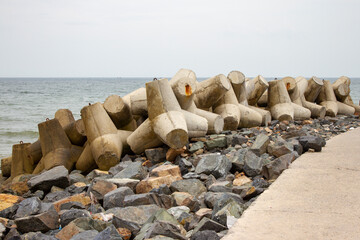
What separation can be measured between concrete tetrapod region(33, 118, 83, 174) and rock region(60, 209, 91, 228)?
11.8ft

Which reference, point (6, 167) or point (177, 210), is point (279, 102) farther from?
point (177, 210)

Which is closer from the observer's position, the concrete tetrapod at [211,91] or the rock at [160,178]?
the rock at [160,178]

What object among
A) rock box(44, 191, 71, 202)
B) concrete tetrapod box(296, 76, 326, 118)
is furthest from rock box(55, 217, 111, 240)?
concrete tetrapod box(296, 76, 326, 118)

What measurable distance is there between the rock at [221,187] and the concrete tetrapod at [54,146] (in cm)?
362

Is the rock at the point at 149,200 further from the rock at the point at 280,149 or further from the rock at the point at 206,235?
the rock at the point at 280,149

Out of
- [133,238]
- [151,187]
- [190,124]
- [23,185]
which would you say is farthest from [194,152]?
[133,238]

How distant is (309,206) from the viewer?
2830 mm

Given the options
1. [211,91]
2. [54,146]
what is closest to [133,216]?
[54,146]

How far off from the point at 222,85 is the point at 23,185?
12.4 ft

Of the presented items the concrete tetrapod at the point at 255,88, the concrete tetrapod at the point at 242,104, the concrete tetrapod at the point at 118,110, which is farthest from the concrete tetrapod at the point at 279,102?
the concrete tetrapod at the point at 118,110

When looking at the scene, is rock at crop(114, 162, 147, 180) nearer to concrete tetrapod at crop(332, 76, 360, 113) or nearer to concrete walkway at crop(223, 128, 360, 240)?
concrete walkway at crop(223, 128, 360, 240)

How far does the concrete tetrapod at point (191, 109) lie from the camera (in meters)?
6.12

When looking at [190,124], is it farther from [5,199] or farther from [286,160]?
[5,199]

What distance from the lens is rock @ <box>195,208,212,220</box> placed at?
124 inches
